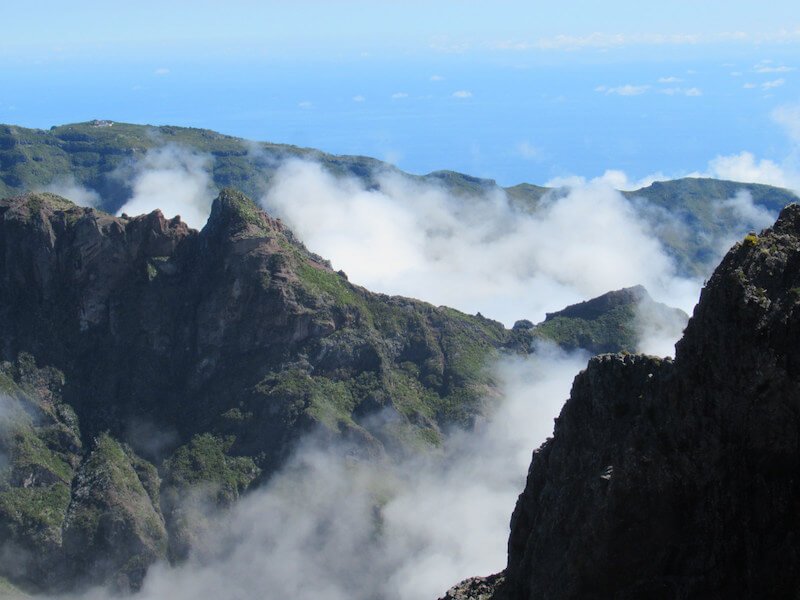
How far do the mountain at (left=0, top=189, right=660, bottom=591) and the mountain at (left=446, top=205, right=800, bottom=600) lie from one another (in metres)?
83.6

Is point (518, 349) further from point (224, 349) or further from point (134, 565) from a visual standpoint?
point (134, 565)

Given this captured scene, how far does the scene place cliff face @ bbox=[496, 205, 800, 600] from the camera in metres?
37.4

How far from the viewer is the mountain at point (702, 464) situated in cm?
3747

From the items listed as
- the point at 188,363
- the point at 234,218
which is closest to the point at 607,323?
the point at 234,218

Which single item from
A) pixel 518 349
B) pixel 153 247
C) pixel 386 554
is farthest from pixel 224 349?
pixel 518 349

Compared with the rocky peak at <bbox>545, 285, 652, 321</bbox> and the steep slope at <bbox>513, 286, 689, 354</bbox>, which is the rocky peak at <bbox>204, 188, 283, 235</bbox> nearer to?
the steep slope at <bbox>513, 286, 689, 354</bbox>

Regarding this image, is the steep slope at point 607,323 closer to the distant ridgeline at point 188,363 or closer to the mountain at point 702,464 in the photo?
the distant ridgeline at point 188,363

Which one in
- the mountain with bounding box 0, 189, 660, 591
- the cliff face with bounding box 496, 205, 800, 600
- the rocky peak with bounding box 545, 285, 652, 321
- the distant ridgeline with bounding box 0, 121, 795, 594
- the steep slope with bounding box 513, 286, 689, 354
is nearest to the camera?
the cliff face with bounding box 496, 205, 800, 600

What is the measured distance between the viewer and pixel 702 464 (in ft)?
137

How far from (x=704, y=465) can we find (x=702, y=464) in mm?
111

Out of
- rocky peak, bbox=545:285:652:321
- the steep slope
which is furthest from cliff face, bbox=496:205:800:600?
rocky peak, bbox=545:285:652:321

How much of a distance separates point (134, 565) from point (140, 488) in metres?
11.0

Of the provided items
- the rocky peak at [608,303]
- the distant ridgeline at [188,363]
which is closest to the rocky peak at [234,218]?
the distant ridgeline at [188,363]

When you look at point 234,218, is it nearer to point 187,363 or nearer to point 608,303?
point 187,363
